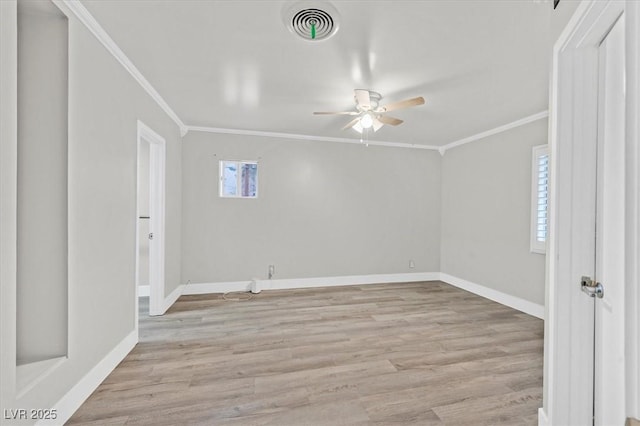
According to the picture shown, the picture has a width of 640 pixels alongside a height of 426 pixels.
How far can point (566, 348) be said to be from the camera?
1406 mm

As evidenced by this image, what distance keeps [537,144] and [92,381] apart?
16.4ft

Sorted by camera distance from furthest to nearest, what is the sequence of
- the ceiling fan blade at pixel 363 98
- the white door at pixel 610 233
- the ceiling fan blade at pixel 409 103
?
1. the ceiling fan blade at pixel 363 98
2. the ceiling fan blade at pixel 409 103
3. the white door at pixel 610 233

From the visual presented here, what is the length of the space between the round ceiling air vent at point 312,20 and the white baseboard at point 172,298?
3.32m

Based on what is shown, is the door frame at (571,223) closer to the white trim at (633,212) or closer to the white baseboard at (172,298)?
the white trim at (633,212)

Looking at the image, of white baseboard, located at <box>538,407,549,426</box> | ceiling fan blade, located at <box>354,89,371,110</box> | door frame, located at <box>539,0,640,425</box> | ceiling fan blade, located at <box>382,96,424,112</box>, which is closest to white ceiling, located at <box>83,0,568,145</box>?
ceiling fan blade, located at <box>354,89,371,110</box>

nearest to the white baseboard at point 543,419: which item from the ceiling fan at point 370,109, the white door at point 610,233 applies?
the white door at point 610,233

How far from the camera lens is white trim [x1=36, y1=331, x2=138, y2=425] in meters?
1.68

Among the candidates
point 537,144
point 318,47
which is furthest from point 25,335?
point 537,144

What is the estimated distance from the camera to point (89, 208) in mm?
1961

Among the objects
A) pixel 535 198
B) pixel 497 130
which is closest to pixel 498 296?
pixel 535 198

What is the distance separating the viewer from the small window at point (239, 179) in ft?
14.9

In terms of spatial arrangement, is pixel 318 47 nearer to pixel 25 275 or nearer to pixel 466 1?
pixel 466 1

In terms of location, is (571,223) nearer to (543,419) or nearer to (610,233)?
(610,233)

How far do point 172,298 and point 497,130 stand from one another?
5.12m
